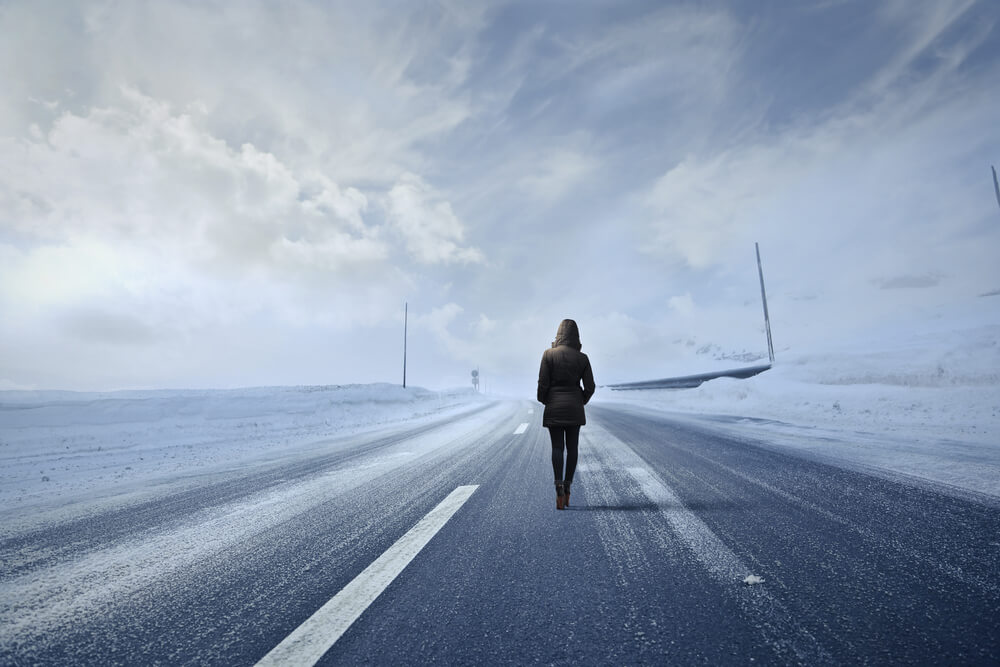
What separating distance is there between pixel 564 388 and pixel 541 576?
2255 mm

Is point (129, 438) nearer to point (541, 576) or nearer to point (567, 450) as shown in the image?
point (567, 450)

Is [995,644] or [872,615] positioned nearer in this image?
[995,644]

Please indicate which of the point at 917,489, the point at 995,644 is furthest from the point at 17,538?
the point at 917,489

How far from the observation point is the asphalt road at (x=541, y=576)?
1731mm

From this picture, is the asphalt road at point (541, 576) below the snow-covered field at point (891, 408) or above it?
below

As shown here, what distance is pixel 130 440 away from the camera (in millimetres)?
10438

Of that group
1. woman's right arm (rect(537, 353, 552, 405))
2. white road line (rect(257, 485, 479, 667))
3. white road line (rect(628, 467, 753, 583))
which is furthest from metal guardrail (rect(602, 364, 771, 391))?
white road line (rect(257, 485, 479, 667))

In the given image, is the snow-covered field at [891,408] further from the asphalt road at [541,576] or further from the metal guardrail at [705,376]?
the asphalt road at [541,576]

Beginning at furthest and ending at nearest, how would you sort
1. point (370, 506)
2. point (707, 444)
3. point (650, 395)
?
1. point (650, 395)
2. point (707, 444)
3. point (370, 506)

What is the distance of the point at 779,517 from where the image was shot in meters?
3.41

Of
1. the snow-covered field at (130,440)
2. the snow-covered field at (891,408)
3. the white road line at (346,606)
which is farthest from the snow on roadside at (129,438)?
the snow-covered field at (891,408)

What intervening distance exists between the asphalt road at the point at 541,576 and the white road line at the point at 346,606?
0.06 metres

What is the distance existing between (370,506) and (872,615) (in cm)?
362

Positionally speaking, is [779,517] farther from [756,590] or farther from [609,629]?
[609,629]
